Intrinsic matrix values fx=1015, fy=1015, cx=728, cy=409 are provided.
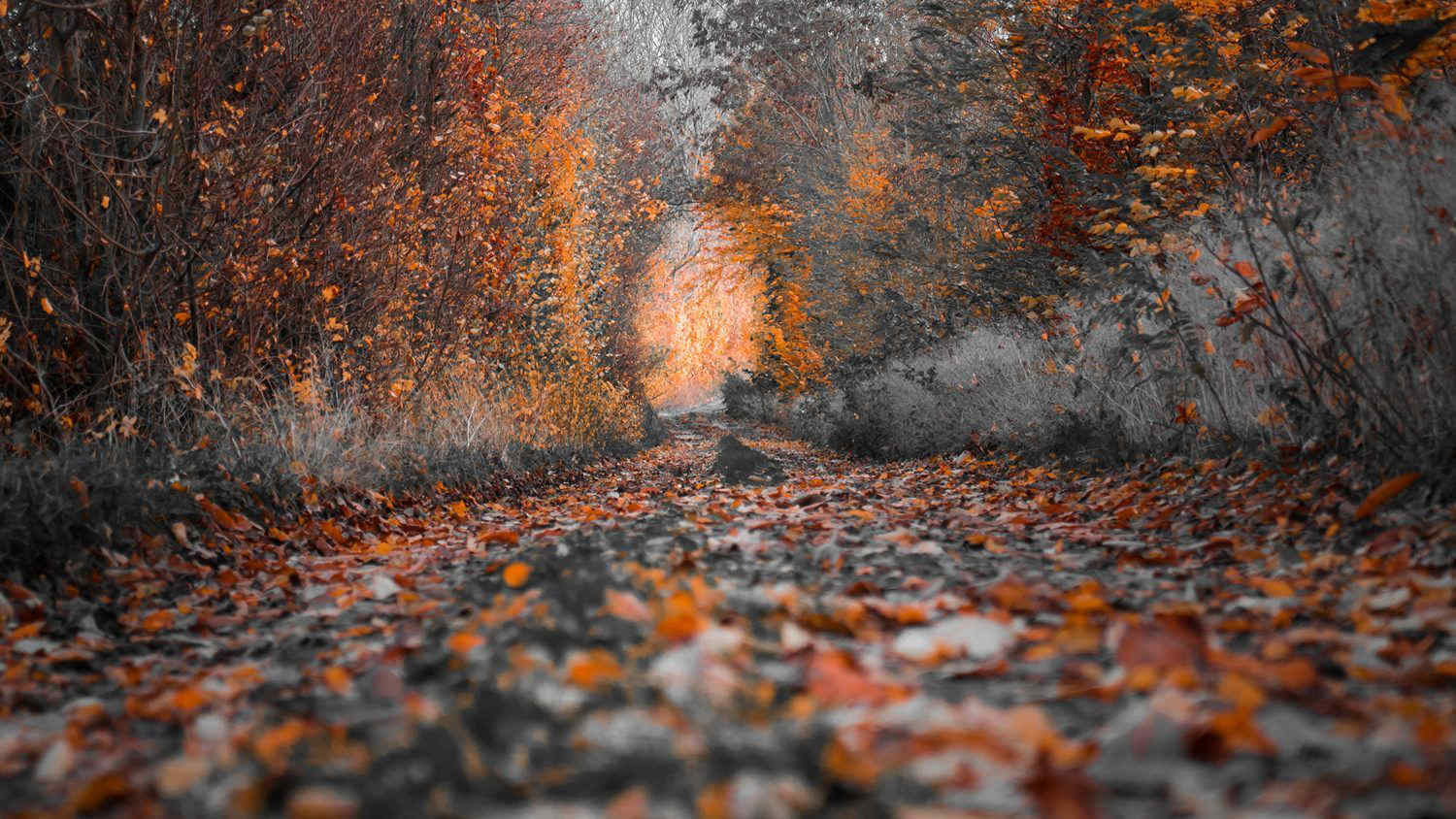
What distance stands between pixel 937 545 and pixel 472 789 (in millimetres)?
3438

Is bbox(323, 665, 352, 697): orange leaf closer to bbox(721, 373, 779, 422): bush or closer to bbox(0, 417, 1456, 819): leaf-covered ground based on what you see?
bbox(0, 417, 1456, 819): leaf-covered ground

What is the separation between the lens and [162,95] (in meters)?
6.44

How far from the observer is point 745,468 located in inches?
452

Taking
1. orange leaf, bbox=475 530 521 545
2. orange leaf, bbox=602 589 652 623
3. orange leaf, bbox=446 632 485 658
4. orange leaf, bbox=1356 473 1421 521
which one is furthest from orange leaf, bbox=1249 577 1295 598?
orange leaf, bbox=475 530 521 545

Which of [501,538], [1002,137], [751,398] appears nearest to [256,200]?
[501,538]

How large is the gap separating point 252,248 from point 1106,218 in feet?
21.9

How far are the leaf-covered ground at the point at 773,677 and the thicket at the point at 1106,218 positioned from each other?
0.87m

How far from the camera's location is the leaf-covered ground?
1.74 meters

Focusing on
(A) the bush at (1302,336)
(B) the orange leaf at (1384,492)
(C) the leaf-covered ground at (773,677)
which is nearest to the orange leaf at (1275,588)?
(C) the leaf-covered ground at (773,677)

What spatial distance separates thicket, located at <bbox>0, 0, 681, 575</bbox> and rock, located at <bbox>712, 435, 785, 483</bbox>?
7.14 ft

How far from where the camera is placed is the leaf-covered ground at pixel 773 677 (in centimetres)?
174

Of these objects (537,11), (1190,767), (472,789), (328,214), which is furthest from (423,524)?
Result: (537,11)

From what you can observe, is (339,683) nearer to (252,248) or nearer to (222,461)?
(222,461)

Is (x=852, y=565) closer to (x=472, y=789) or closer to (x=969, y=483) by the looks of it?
(x=472, y=789)
